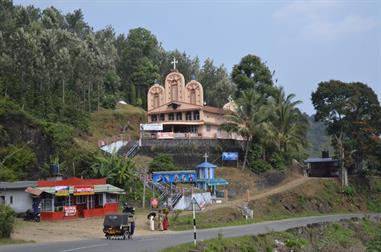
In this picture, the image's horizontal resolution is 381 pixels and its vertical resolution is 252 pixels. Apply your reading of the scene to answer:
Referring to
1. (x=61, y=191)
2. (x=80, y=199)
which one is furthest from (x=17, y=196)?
(x=80, y=199)

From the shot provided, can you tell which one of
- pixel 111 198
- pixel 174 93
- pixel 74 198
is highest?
pixel 174 93

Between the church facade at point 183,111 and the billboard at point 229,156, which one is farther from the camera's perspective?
the church facade at point 183,111

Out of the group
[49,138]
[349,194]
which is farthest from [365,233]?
[49,138]

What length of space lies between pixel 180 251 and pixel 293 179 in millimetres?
39230

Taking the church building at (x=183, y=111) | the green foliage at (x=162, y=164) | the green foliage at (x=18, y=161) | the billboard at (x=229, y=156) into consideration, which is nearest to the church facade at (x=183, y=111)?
the church building at (x=183, y=111)

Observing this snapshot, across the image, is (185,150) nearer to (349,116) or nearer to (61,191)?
(349,116)

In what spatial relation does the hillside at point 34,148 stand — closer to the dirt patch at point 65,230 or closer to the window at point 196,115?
the dirt patch at point 65,230

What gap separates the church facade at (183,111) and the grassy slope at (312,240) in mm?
23892

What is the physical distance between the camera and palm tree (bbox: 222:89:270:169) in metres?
55.1

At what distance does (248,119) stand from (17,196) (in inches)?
1105

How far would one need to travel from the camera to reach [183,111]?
2415 inches

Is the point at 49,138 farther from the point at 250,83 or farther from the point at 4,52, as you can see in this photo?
the point at 250,83

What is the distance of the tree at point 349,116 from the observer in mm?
55156

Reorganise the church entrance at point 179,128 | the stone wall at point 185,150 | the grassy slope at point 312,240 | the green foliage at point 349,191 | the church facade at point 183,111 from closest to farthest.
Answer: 1. the grassy slope at point 312,240
2. the stone wall at point 185,150
3. the green foliage at point 349,191
4. the church facade at point 183,111
5. the church entrance at point 179,128
